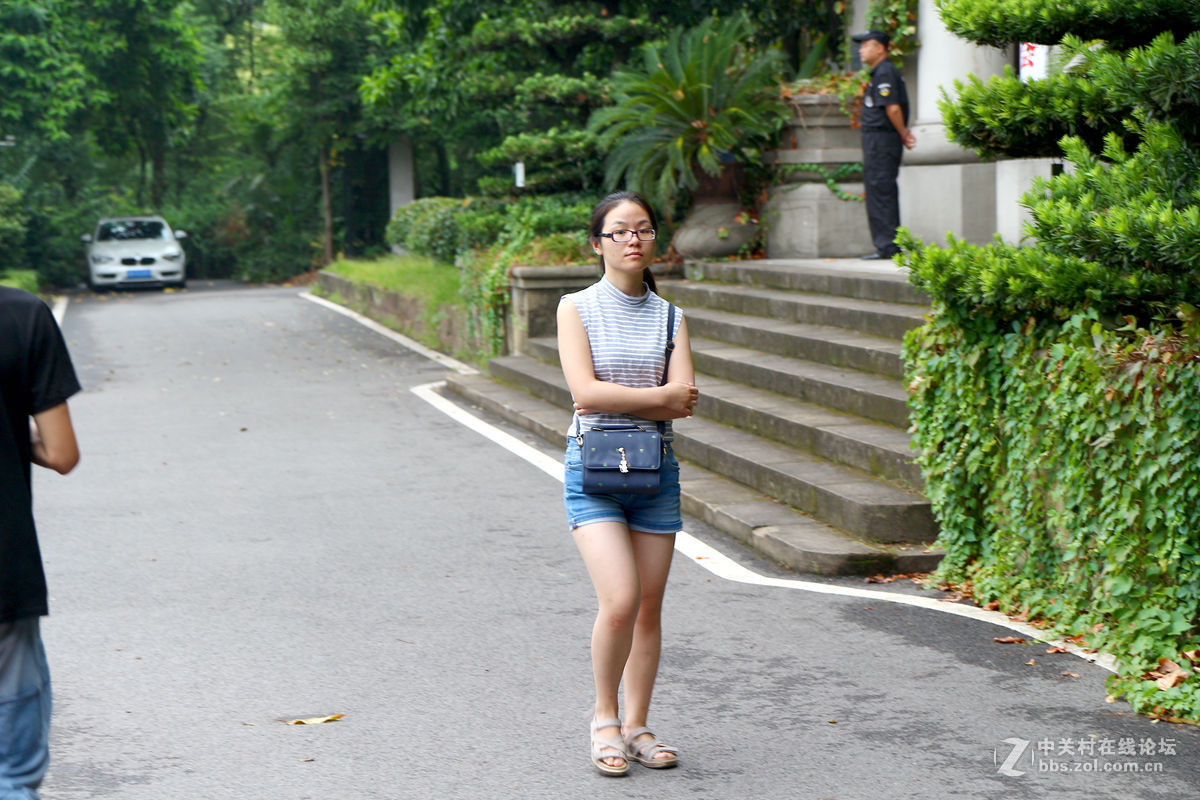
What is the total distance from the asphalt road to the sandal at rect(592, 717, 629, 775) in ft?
0.20

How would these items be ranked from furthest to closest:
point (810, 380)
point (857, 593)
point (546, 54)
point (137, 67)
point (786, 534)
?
point (137, 67), point (546, 54), point (810, 380), point (786, 534), point (857, 593)

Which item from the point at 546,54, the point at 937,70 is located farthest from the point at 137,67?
the point at 937,70

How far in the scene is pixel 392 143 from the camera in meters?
36.0

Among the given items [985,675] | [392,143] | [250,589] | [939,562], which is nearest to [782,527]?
A: [939,562]

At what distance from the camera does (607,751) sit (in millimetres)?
4379

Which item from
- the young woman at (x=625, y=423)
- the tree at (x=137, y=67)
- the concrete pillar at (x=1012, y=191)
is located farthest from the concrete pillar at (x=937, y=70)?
the tree at (x=137, y=67)

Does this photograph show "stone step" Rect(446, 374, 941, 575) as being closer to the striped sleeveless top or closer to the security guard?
the striped sleeveless top

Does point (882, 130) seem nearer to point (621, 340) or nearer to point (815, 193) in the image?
point (815, 193)

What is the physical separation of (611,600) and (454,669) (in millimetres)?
1424

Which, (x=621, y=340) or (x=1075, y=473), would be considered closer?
(x=621, y=340)

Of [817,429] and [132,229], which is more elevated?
[132,229]

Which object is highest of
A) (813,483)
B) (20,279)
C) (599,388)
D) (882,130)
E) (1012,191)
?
(882,130)

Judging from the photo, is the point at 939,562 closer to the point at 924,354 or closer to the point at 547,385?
the point at 924,354

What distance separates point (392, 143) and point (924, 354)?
30.9 metres
